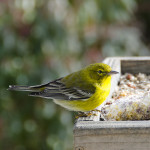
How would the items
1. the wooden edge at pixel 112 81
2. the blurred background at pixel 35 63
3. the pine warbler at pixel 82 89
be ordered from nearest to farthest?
the wooden edge at pixel 112 81, the pine warbler at pixel 82 89, the blurred background at pixel 35 63

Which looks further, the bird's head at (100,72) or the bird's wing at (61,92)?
the bird's head at (100,72)

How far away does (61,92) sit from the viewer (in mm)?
3203

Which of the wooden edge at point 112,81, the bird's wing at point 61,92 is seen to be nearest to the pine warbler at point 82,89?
the bird's wing at point 61,92

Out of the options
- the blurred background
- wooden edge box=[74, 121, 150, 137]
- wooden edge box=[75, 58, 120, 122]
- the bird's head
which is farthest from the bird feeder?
the blurred background

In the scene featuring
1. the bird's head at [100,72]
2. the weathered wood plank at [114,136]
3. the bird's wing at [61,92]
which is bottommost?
the weathered wood plank at [114,136]

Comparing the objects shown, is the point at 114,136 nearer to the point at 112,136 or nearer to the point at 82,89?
the point at 112,136

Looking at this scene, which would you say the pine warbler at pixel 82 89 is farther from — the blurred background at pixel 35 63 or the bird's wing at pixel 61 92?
the blurred background at pixel 35 63

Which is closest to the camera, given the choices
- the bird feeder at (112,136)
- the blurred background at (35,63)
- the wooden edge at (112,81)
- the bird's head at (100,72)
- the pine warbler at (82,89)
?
the bird feeder at (112,136)

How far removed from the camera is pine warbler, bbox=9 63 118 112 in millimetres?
3000

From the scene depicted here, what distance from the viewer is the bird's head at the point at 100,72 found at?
3.21 m

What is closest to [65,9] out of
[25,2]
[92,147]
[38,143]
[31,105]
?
[25,2]

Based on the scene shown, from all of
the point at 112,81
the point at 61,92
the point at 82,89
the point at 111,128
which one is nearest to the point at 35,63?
the point at 112,81

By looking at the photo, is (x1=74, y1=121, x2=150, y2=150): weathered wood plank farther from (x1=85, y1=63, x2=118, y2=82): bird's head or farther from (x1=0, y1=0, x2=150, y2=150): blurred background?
(x1=0, y1=0, x2=150, y2=150): blurred background

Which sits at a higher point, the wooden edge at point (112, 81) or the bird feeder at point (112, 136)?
the wooden edge at point (112, 81)
